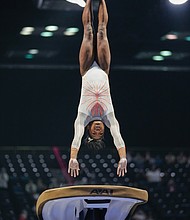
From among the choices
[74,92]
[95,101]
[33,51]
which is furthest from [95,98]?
[33,51]

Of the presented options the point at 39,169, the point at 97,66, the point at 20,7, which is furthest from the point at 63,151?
the point at 97,66

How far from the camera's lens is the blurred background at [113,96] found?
1184 centimetres

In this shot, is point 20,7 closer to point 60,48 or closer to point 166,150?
point 60,48

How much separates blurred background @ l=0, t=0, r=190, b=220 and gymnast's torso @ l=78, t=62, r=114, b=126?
425 cm

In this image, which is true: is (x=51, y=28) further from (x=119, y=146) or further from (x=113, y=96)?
(x=119, y=146)

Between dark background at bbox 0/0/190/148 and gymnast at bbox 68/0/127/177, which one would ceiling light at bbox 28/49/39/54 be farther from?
gymnast at bbox 68/0/127/177

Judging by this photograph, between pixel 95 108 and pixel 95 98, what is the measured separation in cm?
13

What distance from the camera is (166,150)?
12.6 metres

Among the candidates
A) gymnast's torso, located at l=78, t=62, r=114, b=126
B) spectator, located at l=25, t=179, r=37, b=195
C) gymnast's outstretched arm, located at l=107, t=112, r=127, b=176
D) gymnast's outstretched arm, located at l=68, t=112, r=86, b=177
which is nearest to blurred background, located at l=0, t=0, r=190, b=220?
spectator, located at l=25, t=179, r=37, b=195

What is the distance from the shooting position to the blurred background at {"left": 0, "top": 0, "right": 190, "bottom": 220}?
11844 mm

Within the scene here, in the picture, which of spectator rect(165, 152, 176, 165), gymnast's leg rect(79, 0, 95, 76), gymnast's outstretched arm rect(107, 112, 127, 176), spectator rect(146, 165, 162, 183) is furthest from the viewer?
spectator rect(165, 152, 176, 165)

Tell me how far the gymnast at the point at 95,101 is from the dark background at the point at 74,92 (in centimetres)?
514

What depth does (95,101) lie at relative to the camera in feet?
22.4

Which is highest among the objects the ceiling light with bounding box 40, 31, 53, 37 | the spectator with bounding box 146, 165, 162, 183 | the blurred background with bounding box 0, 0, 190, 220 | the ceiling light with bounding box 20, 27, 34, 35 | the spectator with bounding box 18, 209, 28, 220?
the ceiling light with bounding box 20, 27, 34, 35
